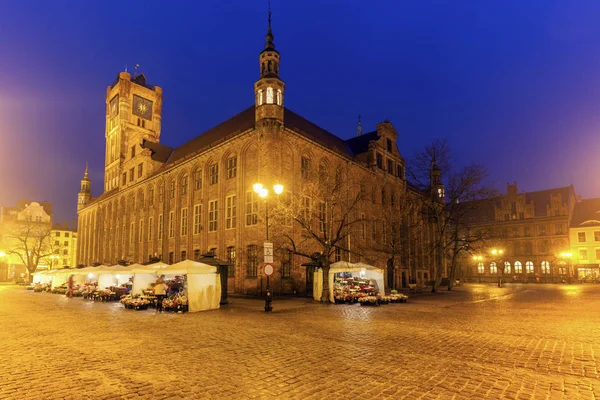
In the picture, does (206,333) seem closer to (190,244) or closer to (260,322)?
(260,322)

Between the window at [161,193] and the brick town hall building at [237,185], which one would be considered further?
the window at [161,193]

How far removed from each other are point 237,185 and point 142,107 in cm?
4170

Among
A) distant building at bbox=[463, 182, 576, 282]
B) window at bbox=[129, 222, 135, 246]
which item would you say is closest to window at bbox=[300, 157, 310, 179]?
window at bbox=[129, 222, 135, 246]

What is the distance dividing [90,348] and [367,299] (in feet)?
51.5

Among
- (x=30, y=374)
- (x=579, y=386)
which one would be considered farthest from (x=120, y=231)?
(x=579, y=386)

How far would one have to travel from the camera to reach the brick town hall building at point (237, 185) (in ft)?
104

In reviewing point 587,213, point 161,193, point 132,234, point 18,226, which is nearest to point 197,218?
point 161,193

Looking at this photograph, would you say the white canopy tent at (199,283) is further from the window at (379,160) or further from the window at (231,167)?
the window at (379,160)

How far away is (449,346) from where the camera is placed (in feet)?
33.8

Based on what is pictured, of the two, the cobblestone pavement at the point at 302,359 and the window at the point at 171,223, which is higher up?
the window at the point at 171,223

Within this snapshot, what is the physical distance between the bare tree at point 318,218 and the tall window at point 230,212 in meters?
5.44

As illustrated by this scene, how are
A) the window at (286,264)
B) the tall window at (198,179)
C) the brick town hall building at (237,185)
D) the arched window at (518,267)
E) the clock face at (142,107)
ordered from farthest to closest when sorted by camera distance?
the arched window at (518,267)
the clock face at (142,107)
the tall window at (198,179)
the brick town hall building at (237,185)
the window at (286,264)

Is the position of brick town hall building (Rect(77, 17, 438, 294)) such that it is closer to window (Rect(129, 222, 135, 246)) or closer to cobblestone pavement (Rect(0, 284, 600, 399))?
window (Rect(129, 222, 135, 246))

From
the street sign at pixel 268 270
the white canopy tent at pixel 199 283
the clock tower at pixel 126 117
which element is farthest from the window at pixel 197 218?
the clock tower at pixel 126 117
